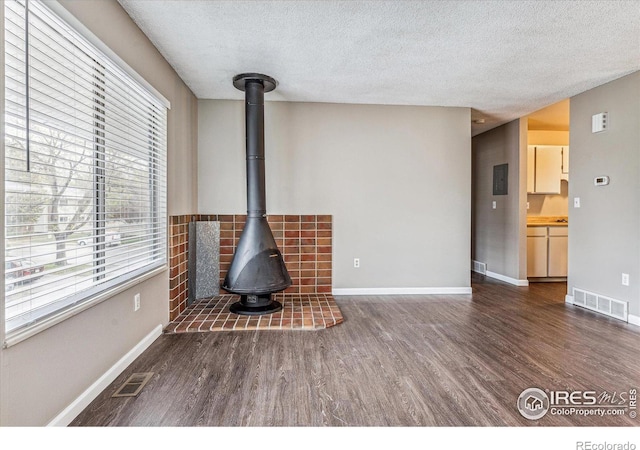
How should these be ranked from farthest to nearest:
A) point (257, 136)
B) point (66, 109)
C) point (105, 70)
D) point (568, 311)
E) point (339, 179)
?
point (339, 179) < point (568, 311) < point (257, 136) < point (105, 70) < point (66, 109)

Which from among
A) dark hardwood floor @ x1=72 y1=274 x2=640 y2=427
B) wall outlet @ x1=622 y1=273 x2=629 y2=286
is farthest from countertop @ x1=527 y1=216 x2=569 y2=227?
dark hardwood floor @ x1=72 y1=274 x2=640 y2=427

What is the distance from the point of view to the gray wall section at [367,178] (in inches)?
163

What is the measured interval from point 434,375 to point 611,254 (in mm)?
2625

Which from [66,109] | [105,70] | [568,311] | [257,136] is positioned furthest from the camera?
[568,311]

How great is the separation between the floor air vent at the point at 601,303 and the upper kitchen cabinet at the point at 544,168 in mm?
1893

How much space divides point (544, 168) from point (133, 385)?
5818 millimetres

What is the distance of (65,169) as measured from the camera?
178cm

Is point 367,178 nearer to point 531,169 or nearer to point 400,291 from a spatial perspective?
point 400,291

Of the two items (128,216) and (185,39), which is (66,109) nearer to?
(128,216)

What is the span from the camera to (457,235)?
448 centimetres

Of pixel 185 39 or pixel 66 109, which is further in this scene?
pixel 185 39

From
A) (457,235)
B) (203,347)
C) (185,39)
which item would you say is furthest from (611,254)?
(185,39)

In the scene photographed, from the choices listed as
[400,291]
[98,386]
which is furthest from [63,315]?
[400,291]
